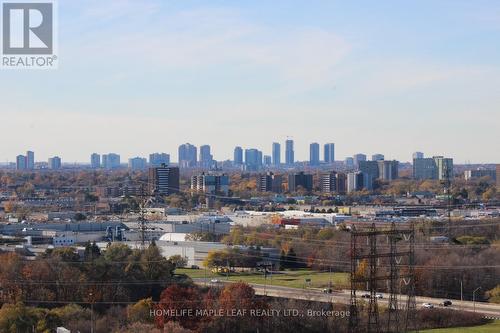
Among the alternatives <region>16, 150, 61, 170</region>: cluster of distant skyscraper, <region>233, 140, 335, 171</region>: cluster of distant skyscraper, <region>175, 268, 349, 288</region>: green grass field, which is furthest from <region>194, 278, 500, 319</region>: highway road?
<region>233, 140, 335, 171</region>: cluster of distant skyscraper

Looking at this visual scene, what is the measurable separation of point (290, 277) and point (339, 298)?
3283 mm

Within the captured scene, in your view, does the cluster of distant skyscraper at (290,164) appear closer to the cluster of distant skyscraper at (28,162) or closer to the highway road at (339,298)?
the cluster of distant skyscraper at (28,162)

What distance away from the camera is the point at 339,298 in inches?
595

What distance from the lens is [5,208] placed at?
3597 centimetres

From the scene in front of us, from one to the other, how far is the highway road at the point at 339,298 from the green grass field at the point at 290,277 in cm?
63

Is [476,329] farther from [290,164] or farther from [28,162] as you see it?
[290,164]

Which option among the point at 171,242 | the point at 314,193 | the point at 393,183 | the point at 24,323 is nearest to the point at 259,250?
the point at 171,242

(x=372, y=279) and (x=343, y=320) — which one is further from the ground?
(x=372, y=279)

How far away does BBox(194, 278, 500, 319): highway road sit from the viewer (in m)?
14.7

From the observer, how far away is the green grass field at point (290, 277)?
17031mm

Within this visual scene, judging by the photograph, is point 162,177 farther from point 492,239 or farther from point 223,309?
point 223,309

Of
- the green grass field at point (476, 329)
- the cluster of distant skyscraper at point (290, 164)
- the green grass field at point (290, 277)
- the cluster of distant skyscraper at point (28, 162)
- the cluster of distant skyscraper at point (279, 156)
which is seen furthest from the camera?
the cluster of distant skyscraper at point (279, 156)

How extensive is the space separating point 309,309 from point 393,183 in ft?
141

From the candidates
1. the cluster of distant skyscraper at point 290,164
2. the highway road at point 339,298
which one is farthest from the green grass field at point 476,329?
the cluster of distant skyscraper at point 290,164
